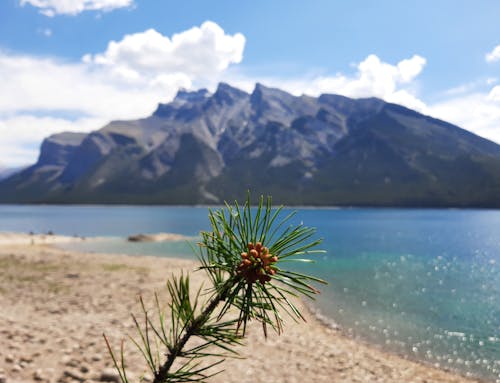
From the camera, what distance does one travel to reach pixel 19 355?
11.7 meters

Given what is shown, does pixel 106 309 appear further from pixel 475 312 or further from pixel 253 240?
pixel 475 312

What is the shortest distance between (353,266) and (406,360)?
110ft

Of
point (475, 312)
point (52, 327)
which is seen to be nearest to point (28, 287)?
point (52, 327)

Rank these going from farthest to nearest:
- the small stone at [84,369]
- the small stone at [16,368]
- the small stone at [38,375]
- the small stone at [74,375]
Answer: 1. the small stone at [84,369]
2. the small stone at [74,375]
3. the small stone at [16,368]
4. the small stone at [38,375]

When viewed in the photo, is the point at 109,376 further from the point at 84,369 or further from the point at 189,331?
the point at 189,331

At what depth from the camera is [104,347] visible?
13.9 metres

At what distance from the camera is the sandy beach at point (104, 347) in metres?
11.8

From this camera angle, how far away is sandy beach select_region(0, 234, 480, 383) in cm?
1177

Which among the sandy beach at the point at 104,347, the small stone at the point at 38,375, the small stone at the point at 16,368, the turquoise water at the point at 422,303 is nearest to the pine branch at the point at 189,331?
the sandy beach at the point at 104,347

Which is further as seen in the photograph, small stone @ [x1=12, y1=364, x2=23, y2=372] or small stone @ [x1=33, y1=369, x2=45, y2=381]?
small stone @ [x1=12, y1=364, x2=23, y2=372]

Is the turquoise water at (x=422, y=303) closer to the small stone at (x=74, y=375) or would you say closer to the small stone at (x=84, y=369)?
the small stone at (x=84, y=369)

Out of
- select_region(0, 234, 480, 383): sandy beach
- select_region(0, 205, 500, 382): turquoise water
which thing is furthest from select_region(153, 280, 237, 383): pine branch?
select_region(0, 205, 500, 382): turquoise water

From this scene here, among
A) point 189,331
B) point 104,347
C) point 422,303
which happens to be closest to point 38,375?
point 104,347

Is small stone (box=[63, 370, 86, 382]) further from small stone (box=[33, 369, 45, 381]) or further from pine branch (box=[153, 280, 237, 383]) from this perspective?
pine branch (box=[153, 280, 237, 383])
